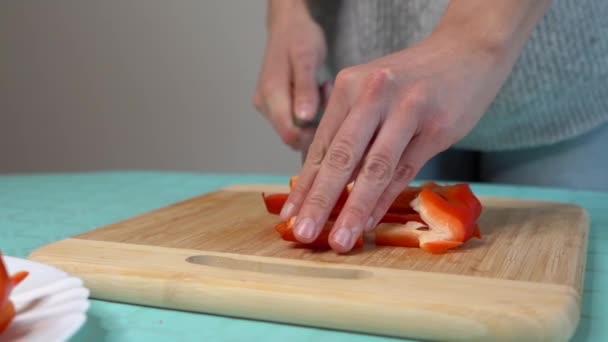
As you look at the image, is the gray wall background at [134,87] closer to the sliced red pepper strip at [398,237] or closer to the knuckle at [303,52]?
the knuckle at [303,52]

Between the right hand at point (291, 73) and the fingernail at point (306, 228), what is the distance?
1.25 feet

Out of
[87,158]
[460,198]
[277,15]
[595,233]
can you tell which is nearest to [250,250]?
[460,198]

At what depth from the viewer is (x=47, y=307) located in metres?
0.61

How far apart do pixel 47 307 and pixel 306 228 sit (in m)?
0.36

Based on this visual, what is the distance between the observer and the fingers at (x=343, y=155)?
36.0 inches

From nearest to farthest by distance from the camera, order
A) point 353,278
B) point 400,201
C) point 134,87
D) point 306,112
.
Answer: point 353,278 < point 400,201 < point 306,112 < point 134,87

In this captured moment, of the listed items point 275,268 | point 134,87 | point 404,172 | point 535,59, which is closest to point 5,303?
point 275,268

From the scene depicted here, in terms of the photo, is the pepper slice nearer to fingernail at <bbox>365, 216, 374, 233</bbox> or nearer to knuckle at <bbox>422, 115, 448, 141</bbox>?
fingernail at <bbox>365, 216, 374, 233</bbox>

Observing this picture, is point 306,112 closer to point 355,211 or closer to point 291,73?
point 291,73

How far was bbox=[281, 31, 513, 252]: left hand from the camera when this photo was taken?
91 cm

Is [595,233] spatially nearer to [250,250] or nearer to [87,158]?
[250,250]

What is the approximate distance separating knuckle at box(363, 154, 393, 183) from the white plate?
40 cm

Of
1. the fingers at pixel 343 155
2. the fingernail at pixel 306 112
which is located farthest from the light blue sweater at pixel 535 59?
the fingers at pixel 343 155

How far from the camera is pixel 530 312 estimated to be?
0.64 m
